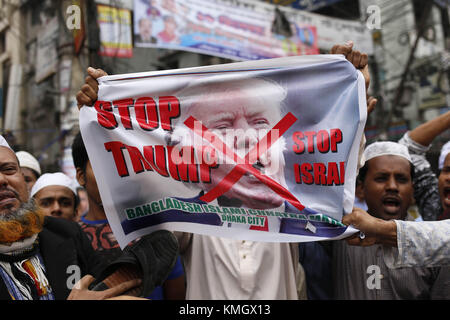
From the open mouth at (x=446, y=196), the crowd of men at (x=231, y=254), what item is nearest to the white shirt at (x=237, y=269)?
the crowd of men at (x=231, y=254)

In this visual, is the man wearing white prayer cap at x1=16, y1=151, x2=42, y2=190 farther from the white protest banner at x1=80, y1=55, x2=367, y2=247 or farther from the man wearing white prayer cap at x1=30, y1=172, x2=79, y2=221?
the white protest banner at x1=80, y1=55, x2=367, y2=247

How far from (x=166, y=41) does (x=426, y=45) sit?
1086 cm

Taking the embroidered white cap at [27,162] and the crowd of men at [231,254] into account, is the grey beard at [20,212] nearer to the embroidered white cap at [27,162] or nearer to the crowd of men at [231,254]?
the crowd of men at [231,254]

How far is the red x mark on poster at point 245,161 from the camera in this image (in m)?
2.11

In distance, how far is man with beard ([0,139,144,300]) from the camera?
6.55 ft

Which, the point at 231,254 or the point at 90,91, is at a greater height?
the point at 90,91

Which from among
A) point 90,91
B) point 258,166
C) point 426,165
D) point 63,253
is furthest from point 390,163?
point 63,253

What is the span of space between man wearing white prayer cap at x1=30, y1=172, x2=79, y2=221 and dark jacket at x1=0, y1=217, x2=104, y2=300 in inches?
43.2

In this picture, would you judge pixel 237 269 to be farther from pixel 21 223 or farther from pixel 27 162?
pixel 27 162

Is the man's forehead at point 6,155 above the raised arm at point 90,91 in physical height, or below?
below

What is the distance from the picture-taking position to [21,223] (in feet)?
6.83

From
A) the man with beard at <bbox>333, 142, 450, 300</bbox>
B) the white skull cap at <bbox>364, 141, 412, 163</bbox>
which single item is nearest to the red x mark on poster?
the man with beard at <bbox>333, 142, 450, 300</bbox>

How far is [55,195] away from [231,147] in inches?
75.1

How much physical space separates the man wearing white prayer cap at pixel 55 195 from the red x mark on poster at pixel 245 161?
1.76 m
